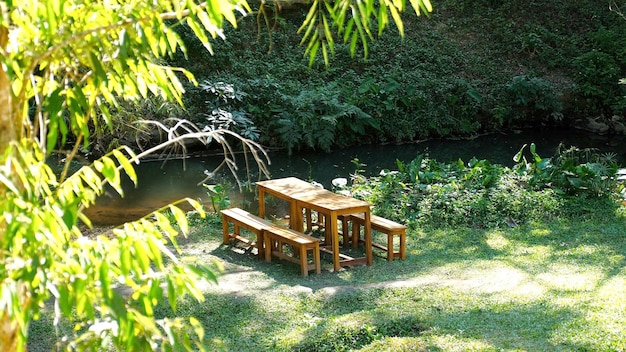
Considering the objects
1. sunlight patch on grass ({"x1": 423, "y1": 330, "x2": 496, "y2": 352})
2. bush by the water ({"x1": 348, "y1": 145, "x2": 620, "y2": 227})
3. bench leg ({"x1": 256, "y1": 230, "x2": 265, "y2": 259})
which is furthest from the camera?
bush by the water ({"x1": 348, "y1": 145, "x2": 620, "y2": 227})

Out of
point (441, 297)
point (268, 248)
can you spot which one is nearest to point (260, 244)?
point (268, 248)

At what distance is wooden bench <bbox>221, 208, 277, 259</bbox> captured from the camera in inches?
340

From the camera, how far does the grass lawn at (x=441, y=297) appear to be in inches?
232

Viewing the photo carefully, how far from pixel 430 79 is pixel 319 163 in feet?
14.1

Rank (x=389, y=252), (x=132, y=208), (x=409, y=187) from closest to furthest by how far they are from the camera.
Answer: (x=389, y=252) < (x=409, y=187) < (x=132, y=208)

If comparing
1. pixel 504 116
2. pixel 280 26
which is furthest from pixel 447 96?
pixel 280 26

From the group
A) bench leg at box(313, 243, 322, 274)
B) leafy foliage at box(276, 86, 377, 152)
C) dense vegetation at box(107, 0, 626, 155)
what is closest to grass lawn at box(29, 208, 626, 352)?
bench leg at box(313, 243, 322, 274)

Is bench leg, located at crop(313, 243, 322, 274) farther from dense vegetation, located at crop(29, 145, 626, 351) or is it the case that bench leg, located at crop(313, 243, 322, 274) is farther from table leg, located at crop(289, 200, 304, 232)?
table leg, located at crop(289, 200, 304, 232)

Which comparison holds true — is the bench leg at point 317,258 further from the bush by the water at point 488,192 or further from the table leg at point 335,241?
the bush by the water at point 488,192

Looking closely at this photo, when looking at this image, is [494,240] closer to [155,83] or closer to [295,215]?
[295,215]

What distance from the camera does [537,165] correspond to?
1105cm

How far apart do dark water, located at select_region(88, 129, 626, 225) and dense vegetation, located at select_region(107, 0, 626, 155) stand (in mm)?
457

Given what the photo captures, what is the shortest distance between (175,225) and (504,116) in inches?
396

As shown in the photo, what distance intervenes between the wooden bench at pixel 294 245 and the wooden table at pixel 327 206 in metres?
0.22
